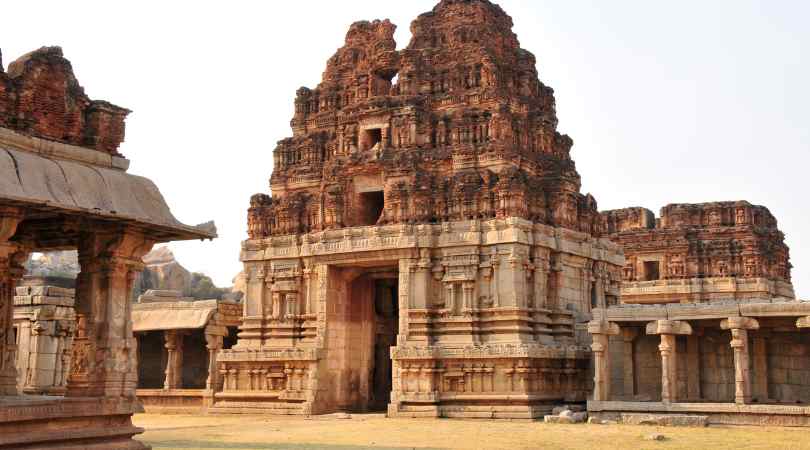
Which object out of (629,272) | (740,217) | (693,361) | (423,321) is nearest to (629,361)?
(693,361)

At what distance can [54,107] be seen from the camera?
551 inches

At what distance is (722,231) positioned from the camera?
42.9 m

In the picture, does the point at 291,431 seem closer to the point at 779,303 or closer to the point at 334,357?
the point at 334,357

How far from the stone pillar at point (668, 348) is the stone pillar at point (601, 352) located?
3.46 feet

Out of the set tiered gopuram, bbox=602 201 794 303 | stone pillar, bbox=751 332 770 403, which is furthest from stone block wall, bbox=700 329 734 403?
tiered gopuram, bbox=602 201 794 303

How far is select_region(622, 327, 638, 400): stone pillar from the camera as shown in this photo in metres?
24.6

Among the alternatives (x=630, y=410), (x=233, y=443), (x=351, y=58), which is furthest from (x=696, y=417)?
(x=351, y=58)

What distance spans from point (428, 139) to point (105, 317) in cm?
1627

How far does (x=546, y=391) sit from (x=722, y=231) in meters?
20.8

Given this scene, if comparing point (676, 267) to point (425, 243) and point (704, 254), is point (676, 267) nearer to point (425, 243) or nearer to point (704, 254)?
point (704, 254)

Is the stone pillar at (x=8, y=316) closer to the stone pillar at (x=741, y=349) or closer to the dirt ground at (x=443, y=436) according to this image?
the dirt ground at (x=443, y=436)

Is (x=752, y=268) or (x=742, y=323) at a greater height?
(x=752, y=268)

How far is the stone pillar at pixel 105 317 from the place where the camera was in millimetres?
Answer: 13531

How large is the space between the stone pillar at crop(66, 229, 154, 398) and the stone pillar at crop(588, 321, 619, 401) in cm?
1284
